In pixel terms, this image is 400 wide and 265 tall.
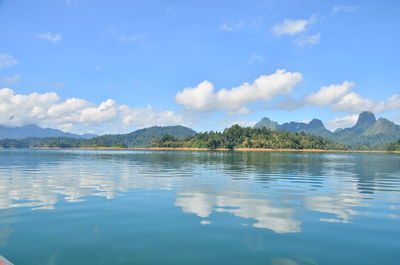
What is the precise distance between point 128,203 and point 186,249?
34.6ft

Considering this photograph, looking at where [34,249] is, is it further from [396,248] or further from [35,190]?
[35,190]

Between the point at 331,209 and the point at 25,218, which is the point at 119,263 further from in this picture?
the point at 331,209

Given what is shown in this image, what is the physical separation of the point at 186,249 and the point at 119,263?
108 inches

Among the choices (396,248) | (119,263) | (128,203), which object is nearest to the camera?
(119,263)

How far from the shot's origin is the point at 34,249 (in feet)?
39.1

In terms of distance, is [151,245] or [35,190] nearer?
[151,245]

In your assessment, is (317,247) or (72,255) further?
(317,247)

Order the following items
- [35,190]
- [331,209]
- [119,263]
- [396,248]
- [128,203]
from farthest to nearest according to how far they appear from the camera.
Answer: [35,190] → [128,203] → [331,209] → [396,248] → [119,263]

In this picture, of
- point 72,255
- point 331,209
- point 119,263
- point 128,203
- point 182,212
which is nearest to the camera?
point 119,263

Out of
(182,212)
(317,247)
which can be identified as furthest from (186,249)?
(182,212)

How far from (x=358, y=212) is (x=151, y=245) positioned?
14040mm

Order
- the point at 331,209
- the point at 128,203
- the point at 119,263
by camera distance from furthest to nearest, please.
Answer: the point at 128,203 < the point at 331,209 < the point at 119,263

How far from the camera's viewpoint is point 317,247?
12.5 metres

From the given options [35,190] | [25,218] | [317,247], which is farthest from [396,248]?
[35,190]
